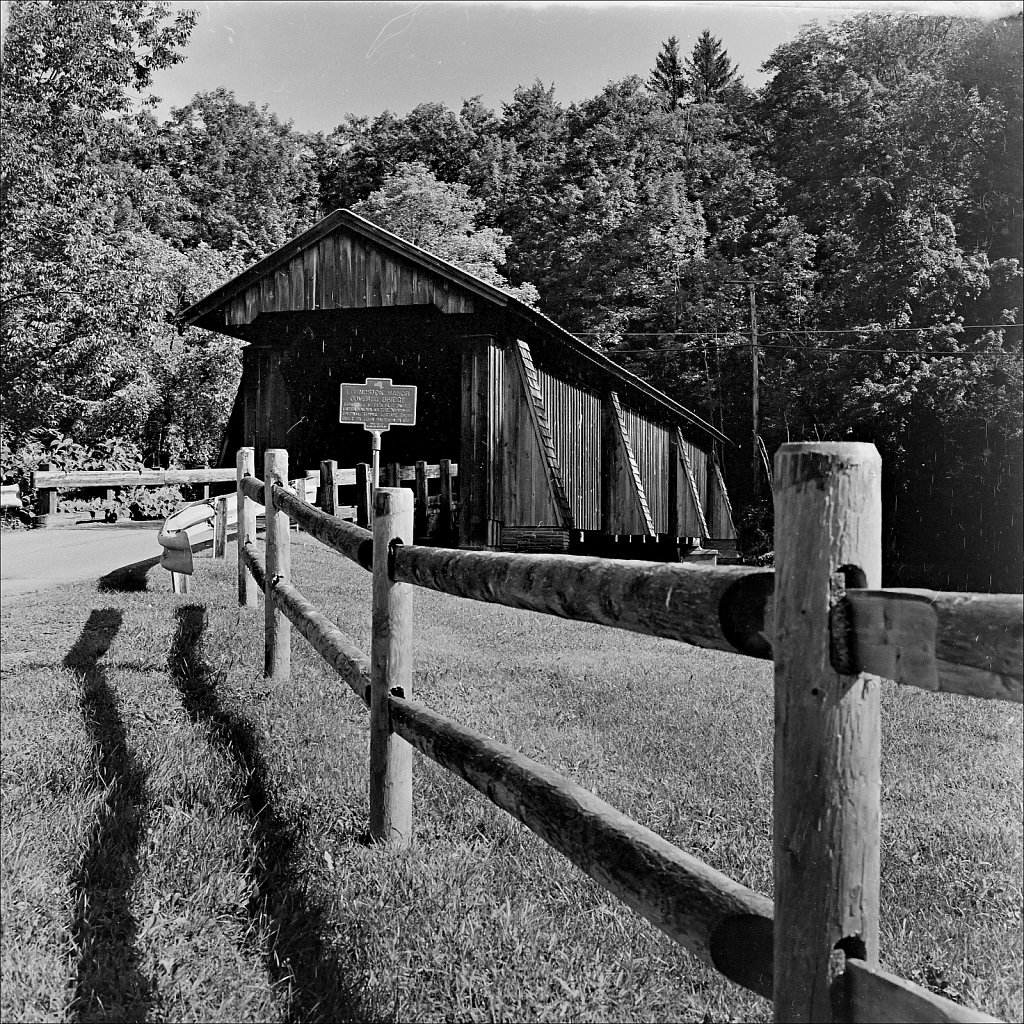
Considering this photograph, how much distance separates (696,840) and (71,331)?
1574 cm

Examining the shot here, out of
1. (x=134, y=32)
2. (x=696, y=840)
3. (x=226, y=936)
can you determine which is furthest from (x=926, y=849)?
(x=134, y=32)

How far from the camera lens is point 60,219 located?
1562 centimetres

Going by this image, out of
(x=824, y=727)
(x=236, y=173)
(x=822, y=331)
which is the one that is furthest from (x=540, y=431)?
(x=822, y=331)

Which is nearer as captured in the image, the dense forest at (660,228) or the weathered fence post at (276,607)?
the weathered fence post at (276,607)

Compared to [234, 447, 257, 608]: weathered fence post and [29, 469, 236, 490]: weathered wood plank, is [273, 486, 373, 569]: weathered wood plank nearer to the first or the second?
[29, 469, 236, 490]: weathered wood plank

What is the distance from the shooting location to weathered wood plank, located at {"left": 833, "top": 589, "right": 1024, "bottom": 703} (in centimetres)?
113

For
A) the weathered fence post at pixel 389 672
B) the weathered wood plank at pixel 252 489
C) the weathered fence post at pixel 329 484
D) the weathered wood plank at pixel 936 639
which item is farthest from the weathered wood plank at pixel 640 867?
the weathered fence post at pixel 329 484

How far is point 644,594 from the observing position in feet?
5.49

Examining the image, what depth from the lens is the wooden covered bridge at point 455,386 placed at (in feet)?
47.3

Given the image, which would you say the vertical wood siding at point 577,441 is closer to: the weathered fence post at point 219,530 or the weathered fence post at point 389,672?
the weathered fence post at point 219,530

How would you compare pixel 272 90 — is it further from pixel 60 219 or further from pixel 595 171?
pixel 595 171

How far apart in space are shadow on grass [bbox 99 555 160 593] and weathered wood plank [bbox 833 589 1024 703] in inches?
279

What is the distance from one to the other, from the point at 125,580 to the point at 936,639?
7529mm

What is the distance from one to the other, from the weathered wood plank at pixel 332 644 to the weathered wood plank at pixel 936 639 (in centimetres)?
224
